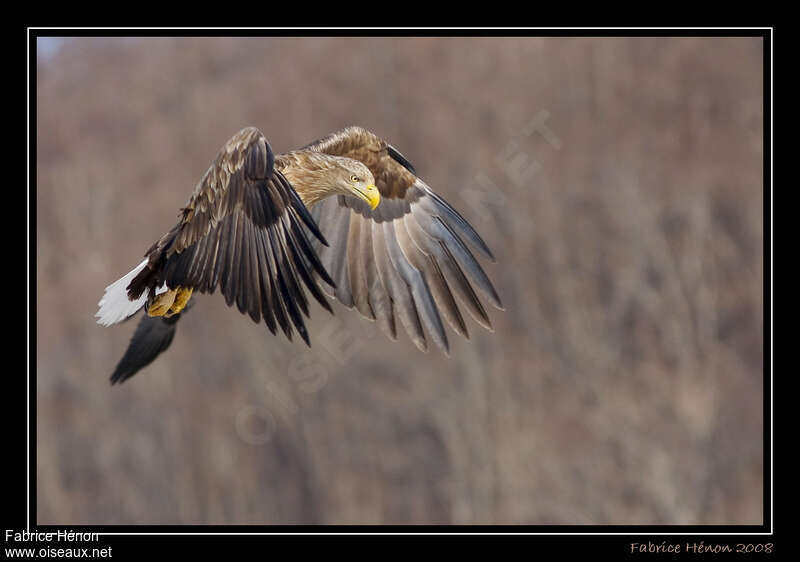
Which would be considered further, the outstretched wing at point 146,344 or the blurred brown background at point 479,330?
the blurred brown background at point 479,330

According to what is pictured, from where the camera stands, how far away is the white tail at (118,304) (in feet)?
26.2

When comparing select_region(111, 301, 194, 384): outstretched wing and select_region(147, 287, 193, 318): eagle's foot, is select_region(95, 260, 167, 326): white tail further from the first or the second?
select_region(111, 301, 194, 384): outstretched wing

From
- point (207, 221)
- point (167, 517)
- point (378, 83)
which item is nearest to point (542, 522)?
point (167, 517)

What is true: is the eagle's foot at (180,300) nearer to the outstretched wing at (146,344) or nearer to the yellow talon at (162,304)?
the yellow talon at (162,304)

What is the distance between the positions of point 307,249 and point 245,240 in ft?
1.51

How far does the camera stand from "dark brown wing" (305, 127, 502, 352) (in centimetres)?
909

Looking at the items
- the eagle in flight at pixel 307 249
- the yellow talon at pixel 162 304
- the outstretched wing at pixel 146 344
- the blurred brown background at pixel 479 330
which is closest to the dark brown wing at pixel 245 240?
the eagle in flight at pixel 307 249

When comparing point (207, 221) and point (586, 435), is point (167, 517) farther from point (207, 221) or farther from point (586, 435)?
point (207, 221)

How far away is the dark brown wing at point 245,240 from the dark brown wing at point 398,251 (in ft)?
5.32

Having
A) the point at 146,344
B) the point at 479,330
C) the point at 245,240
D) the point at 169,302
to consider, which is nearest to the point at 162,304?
the point at 169,302

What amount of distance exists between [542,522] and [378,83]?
14423 mm

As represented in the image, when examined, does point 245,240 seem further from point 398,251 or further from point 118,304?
point 398,251

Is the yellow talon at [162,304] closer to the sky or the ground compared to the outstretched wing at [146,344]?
closer to the sky

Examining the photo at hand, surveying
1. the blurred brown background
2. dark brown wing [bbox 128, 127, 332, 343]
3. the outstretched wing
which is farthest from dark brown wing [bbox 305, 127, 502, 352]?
the blurred brown background
